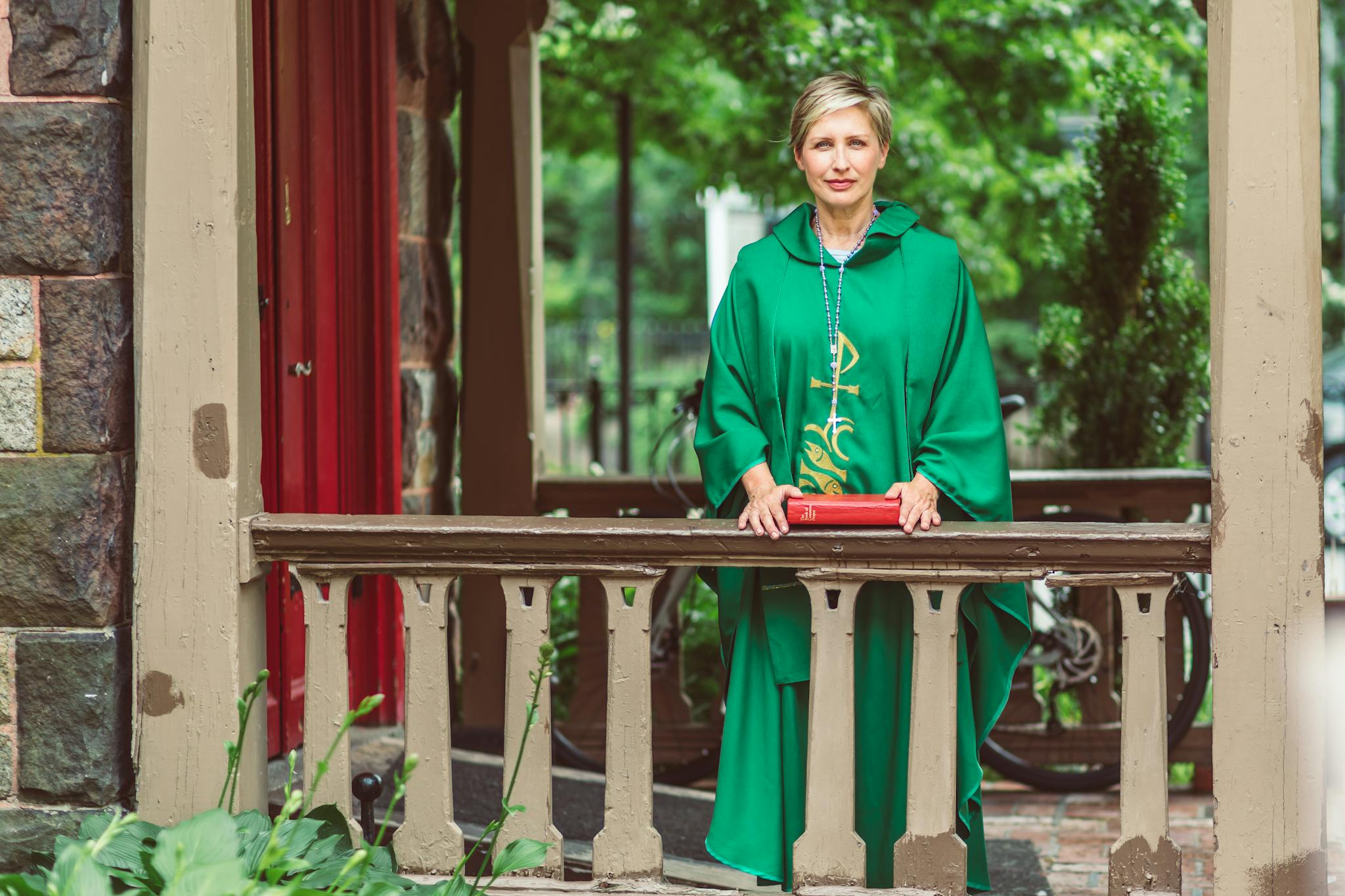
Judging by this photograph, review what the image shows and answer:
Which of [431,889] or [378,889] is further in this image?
[431,889]

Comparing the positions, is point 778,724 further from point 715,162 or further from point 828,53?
point 715,162

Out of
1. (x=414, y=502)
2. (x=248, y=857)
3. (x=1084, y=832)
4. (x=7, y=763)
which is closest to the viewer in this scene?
(x=248, y=857)

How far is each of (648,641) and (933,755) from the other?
605 mm

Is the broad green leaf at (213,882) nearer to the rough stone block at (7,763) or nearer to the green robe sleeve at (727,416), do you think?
the rough stone block at (7,763)

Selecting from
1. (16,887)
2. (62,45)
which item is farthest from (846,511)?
(62,45)

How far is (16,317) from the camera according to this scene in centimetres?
298

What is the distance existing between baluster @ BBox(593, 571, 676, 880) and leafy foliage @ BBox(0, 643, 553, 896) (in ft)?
0.57

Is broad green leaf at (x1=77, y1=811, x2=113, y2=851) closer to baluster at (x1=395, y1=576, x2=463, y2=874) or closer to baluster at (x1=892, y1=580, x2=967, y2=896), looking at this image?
baluster at (x1=395, y1=576, x2=463, y2=874)

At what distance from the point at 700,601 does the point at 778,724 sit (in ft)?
8.21

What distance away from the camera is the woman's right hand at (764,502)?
2.89m

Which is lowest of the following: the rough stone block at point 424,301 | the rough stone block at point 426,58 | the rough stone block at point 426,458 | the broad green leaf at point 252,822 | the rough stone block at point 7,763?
the broad green leaf at point 252,822

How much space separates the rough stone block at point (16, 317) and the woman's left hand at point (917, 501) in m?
1.72

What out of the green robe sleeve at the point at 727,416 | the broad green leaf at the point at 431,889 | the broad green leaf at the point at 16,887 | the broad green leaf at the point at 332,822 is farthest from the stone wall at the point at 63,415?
the green robe sleeve at the point at 727,416

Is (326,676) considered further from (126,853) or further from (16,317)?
(16,317)
